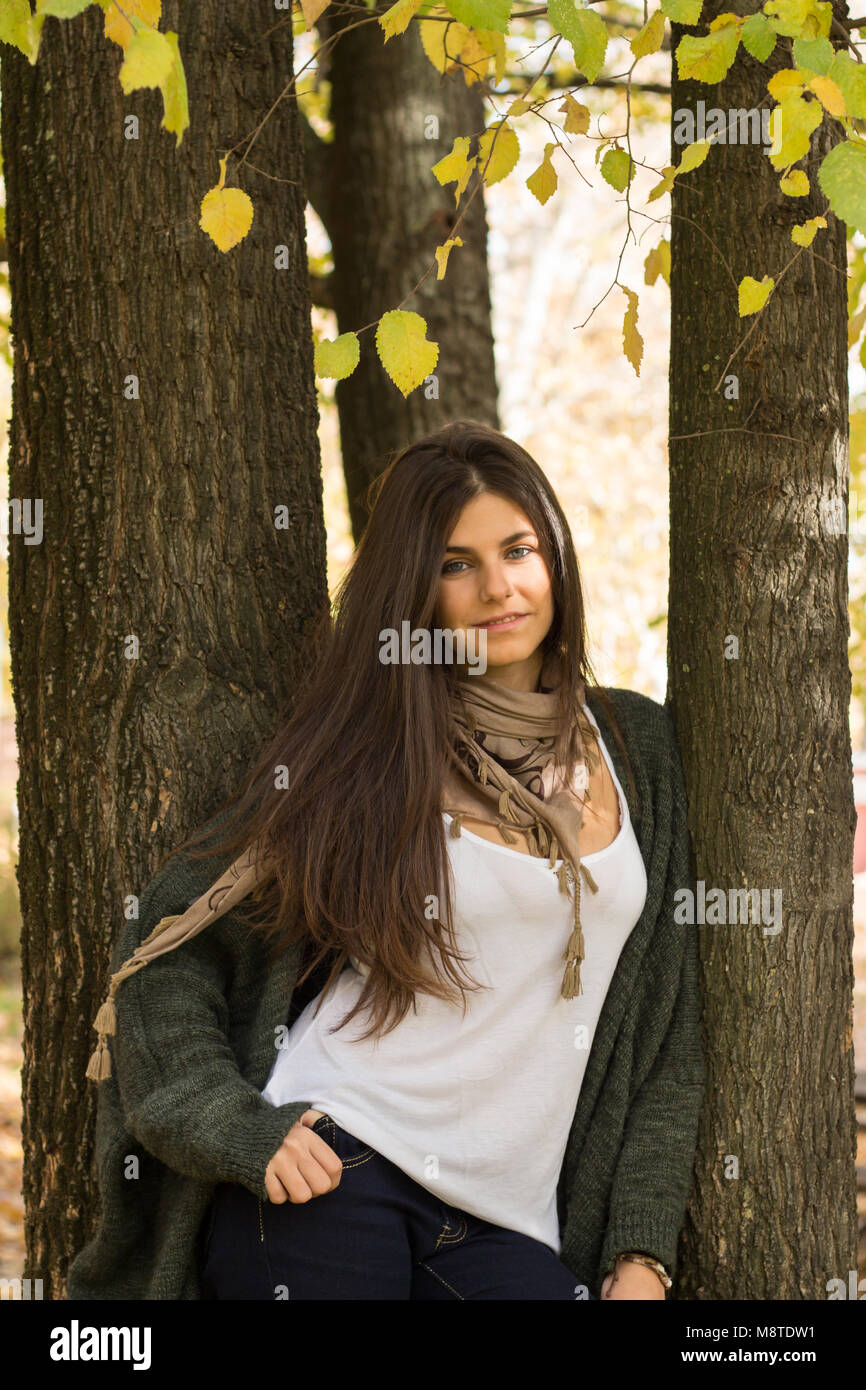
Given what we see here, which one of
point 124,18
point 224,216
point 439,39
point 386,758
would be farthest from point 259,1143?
point 439,39

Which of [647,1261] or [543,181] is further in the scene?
[543,181]

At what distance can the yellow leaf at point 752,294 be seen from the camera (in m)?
2.15

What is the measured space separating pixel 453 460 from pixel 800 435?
0.65 m

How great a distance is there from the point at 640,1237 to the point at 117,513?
169 cm

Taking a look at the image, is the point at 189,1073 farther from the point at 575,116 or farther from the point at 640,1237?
the point at 575,116

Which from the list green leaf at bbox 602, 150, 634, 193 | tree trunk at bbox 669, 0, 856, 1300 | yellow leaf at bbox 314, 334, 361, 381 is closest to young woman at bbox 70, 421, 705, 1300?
tree trunk at bbox 669, 0, 856, 1300

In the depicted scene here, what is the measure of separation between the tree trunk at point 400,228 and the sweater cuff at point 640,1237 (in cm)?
264

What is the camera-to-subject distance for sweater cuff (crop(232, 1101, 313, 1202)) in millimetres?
Result: 2141

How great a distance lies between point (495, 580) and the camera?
8.11 ft

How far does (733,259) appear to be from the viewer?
2410mm

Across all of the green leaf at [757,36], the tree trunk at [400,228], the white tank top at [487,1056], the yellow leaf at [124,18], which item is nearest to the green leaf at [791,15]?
the green leaf at [757,36]

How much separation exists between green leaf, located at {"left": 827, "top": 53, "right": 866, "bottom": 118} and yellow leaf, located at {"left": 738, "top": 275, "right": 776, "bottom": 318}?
326 millimetres

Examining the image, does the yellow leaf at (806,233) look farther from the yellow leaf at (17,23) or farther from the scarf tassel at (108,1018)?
the scarf tassel at (108,1018)

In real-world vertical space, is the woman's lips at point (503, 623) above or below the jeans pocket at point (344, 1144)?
above
